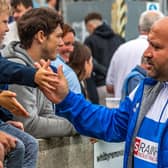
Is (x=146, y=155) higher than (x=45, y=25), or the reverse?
(x=45, y=25)

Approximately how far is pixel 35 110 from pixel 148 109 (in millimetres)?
1303

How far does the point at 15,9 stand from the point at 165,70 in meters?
4.54

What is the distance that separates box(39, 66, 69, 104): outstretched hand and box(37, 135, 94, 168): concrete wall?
4.21 feet

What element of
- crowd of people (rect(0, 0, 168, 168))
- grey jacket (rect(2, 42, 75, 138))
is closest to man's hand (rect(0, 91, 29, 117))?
crowd of people (rect(0, 0, 168, 168))

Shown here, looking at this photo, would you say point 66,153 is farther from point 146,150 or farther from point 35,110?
point 146,150

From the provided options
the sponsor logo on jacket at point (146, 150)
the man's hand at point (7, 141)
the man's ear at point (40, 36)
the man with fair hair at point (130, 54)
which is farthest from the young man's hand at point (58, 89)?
the man with fair hair at point (130, 54)

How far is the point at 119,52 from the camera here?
9461mm

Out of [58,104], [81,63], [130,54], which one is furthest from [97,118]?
[130,54]

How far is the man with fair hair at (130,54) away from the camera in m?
9.13

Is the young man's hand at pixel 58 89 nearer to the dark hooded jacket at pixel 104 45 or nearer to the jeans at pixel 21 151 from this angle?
the jeans at pixel 21 151

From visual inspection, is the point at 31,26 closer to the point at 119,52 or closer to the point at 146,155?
the point at 146,155

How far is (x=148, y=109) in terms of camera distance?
166 inches

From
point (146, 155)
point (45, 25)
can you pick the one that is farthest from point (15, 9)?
point (146, 155)

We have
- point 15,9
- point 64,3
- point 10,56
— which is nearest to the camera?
point 10,56
